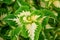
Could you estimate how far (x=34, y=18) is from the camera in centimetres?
83

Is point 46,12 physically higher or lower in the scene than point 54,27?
higher

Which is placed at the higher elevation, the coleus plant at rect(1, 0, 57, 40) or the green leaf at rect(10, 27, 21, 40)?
the coleus plant at rect(1, 0, 57, 40)

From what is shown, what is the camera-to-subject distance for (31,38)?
0.80m

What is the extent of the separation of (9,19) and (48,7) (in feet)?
0.73

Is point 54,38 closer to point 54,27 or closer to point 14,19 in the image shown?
point 54,27

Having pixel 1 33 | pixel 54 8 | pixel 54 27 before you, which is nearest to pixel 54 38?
pixel 54 27

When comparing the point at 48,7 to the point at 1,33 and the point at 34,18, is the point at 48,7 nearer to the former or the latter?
the point at 34,18

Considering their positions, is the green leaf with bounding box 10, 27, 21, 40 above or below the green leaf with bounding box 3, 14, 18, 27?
below

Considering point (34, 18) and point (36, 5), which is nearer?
point (34, 18)

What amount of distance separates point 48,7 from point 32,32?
0.22 meters

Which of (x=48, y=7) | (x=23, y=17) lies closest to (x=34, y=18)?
(x=23, y=17)

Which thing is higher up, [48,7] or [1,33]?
[48,7]

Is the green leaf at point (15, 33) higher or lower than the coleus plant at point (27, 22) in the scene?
lower

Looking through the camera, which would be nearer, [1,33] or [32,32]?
[32,32]
